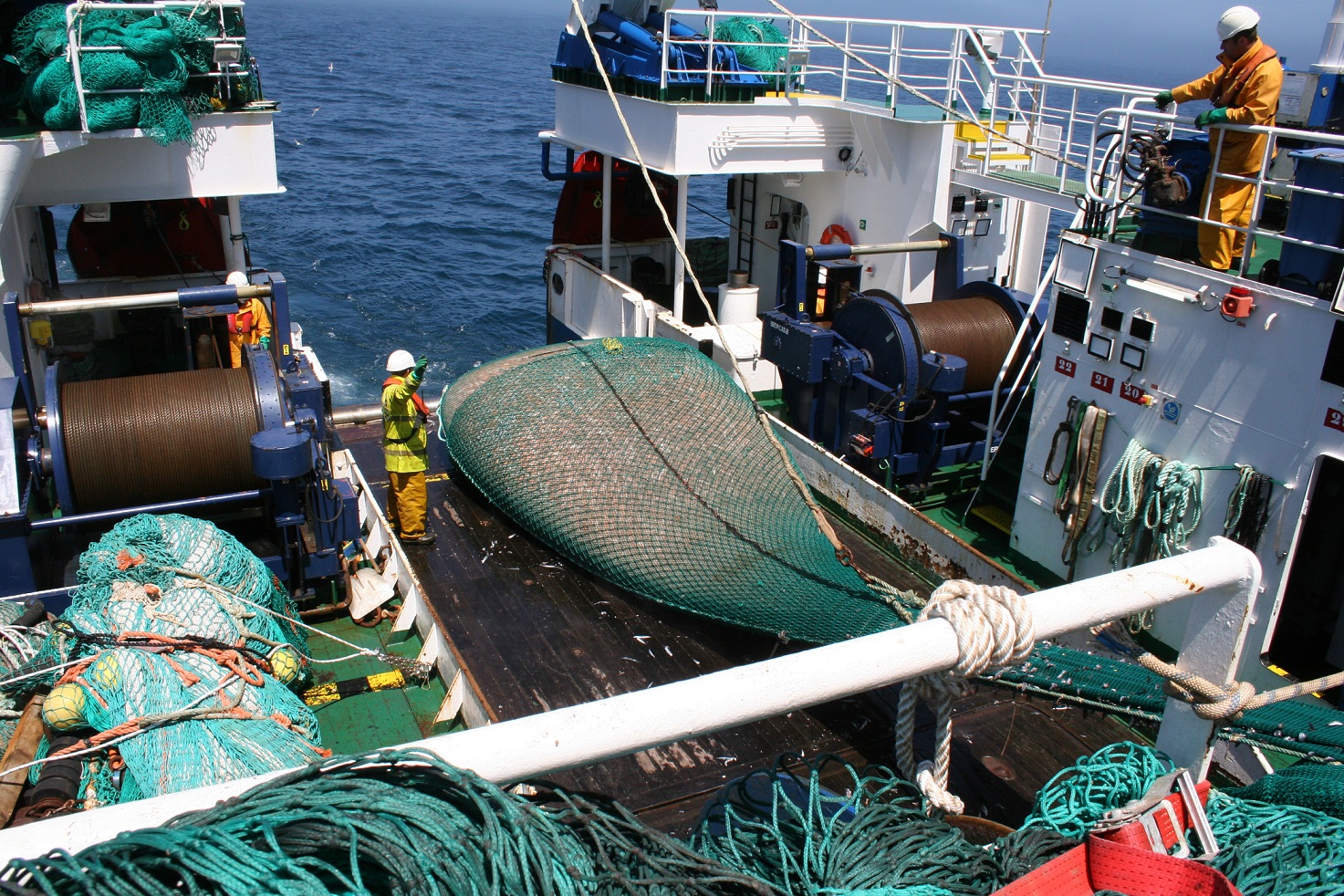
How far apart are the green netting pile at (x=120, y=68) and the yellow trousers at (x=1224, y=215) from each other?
7894 mm

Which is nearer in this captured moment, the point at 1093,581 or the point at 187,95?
the point at 1093,581

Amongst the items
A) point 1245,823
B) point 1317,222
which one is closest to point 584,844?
point 1245,823

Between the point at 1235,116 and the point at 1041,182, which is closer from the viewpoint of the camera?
the point at 1235,116

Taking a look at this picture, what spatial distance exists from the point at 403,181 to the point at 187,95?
2350 cm

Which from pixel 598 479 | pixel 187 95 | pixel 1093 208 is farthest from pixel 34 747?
pixel 1093 208

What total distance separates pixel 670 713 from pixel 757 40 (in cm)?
1153

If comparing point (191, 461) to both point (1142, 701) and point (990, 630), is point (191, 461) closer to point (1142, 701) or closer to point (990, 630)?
point (1142, 701)

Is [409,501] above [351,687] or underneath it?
above

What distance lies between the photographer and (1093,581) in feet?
7.88

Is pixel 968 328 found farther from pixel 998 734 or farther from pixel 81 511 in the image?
pixel 81 511

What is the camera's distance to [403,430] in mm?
7406

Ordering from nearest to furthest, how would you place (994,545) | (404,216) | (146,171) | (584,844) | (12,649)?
1. (584,844)
2. (12,649)
3. (994,545)
4. (146,171)
5. (404,216)

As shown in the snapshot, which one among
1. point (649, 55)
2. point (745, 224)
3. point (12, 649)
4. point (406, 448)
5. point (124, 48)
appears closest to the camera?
point (12, 649)

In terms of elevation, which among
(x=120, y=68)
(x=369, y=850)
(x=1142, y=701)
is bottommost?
(x=1142, y=701)
